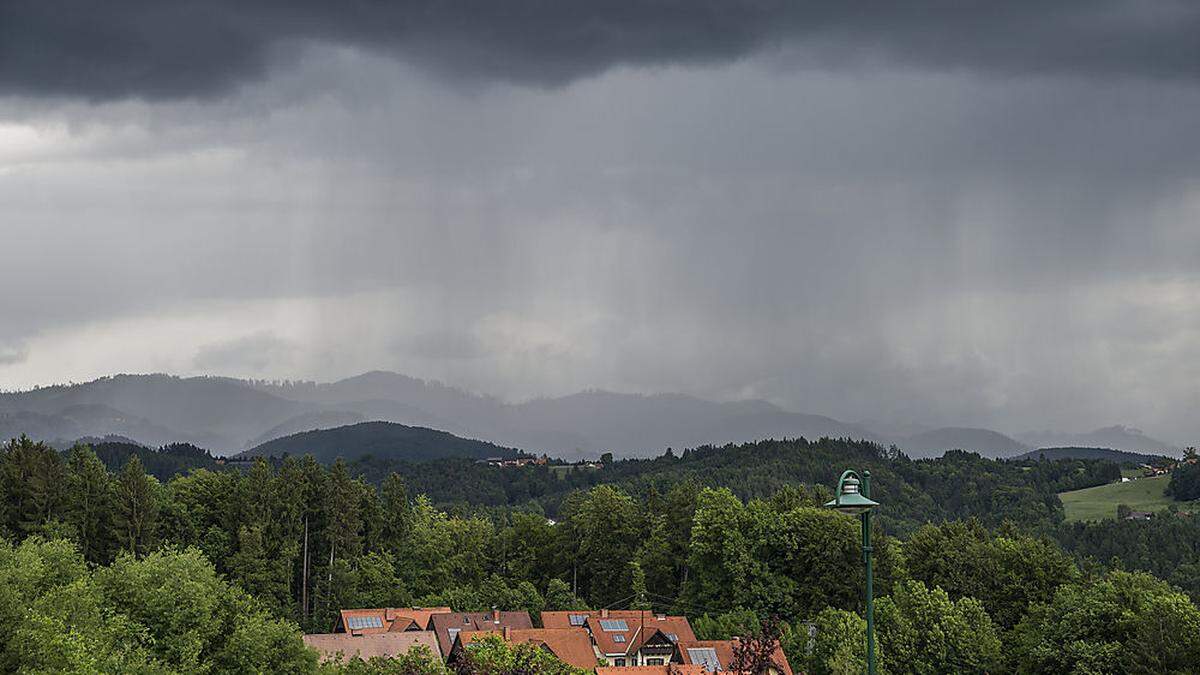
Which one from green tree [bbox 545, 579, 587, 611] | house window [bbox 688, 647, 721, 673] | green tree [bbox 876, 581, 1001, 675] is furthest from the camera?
green tree [bbox 545, 579, 587, 611]

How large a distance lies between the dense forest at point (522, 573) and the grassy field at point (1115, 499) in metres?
31.6

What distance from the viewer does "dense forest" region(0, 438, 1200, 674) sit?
54.7 meters

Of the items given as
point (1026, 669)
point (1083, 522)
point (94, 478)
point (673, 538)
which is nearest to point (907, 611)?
point (1026, 669)

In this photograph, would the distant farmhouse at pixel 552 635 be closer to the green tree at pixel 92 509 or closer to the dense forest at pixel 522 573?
the dense forest at pixel 522 573

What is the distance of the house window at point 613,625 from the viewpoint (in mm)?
90375

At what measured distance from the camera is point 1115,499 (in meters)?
179

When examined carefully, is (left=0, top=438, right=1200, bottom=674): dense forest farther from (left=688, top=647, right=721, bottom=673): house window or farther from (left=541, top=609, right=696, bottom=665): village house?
(left=688, top=647, right=721, bottom=673): house window

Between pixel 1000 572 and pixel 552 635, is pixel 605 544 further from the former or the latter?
pixel 1000 572

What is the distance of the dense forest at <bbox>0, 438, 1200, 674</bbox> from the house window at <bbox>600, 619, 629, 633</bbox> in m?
5.75

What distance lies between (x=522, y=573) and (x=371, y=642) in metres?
29.4

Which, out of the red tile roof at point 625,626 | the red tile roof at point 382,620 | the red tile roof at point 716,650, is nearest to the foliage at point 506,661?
the red tile roof at point 716,650

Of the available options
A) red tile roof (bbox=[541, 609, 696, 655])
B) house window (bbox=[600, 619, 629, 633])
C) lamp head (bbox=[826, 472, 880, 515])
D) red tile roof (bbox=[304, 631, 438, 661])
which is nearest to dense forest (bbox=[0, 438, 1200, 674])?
red tile roof (bbox=[541, 609, 696, 655])

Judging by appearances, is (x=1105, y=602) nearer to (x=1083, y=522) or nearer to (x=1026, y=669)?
(x=1026, y=669)

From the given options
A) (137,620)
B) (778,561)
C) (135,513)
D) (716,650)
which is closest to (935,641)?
(716,650)
